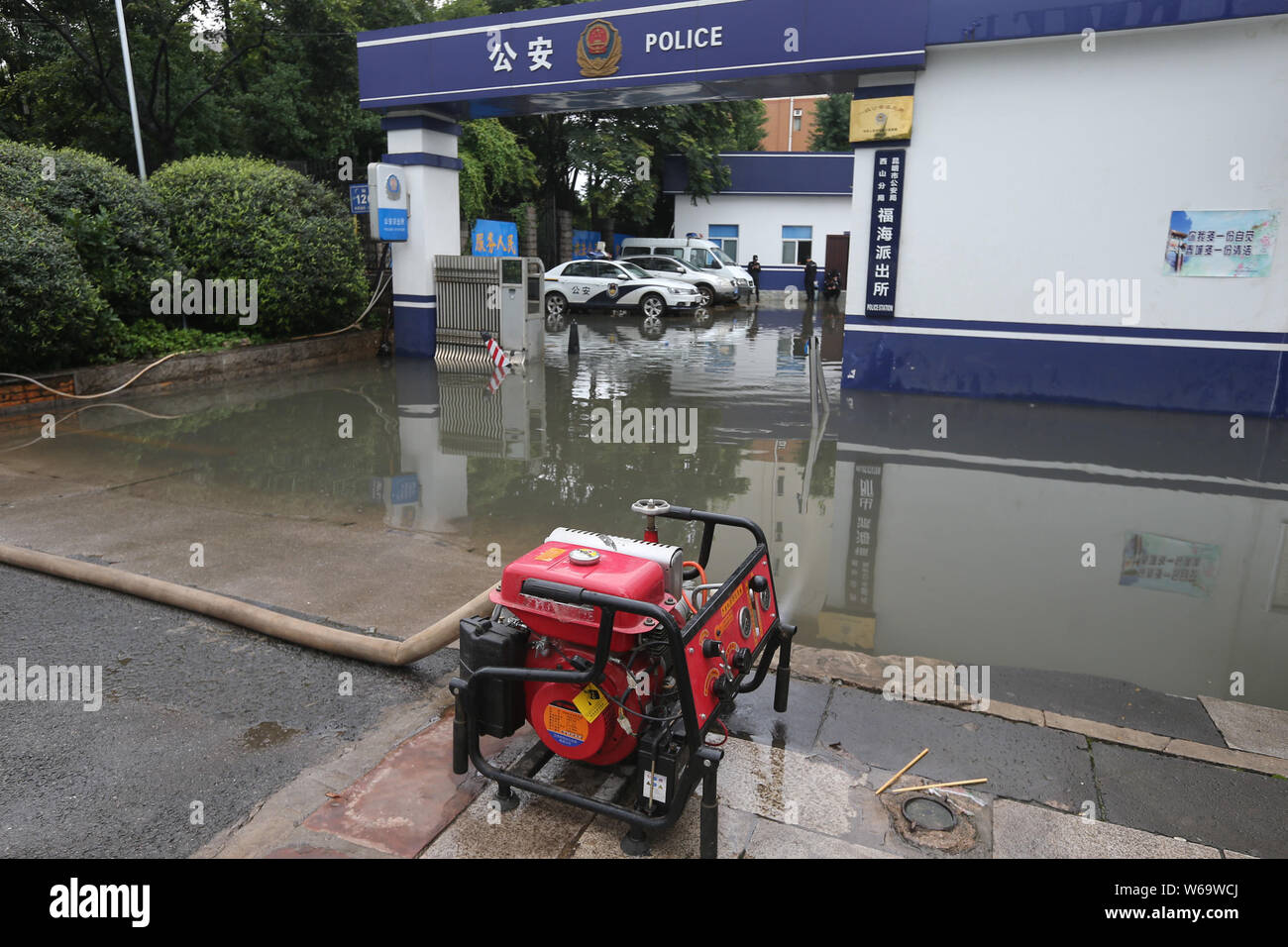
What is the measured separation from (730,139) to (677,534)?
29343mm

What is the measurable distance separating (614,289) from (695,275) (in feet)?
11.1

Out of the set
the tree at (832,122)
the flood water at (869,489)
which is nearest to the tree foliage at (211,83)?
the flood water at (869,489)

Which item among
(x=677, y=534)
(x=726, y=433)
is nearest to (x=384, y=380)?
(x=726, y=433)

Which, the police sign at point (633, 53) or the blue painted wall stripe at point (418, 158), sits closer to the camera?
the police sign at point (633, 53)

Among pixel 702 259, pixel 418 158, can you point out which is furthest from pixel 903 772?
pixel 702 259

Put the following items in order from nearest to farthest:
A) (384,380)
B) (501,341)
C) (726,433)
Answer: (726,433)
(384,380)
(501,341)

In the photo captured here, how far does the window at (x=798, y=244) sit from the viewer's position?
31.6m

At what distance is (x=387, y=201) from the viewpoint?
577 inches

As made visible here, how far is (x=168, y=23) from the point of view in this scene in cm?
1883

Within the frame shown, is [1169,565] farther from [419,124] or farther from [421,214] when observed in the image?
[419,124]

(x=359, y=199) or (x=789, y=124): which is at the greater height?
(x=789, y=124)

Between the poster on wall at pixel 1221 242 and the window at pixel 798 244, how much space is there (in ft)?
72.1

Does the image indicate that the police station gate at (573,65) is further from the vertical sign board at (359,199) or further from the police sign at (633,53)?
the vertical sign board at (359,199)
